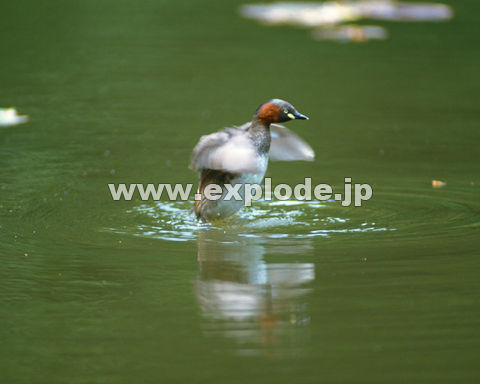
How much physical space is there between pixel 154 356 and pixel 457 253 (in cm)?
226

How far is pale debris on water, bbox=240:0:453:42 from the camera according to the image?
50.2 feet

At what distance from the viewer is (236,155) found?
19.3ft

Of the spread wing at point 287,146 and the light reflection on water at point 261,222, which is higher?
the spread wing at point 287,146

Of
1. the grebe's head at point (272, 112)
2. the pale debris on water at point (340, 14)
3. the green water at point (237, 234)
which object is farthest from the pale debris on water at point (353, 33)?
the grebe's head at point (272, 112)

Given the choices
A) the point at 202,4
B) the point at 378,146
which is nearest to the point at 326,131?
the point at 378,146

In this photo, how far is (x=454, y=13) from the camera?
52.6 ft

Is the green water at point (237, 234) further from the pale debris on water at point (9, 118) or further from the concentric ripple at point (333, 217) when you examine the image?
the pale debris on water at point (9, 118)

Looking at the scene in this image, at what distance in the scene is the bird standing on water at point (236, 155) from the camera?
5801 millimetres

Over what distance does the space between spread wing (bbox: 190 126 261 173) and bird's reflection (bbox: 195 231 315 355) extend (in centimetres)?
45

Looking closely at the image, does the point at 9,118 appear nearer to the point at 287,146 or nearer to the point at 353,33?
the point at 287,146

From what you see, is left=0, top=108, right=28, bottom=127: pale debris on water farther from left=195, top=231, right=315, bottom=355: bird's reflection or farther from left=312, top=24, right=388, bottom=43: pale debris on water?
left=312, top=24, right=388, bottom=43: pale debris on water

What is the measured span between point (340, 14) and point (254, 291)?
1158 centimetres

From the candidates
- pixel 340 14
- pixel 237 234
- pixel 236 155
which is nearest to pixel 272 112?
pixel 236 155

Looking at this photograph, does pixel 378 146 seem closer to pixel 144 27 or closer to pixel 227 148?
pixel 227 148
